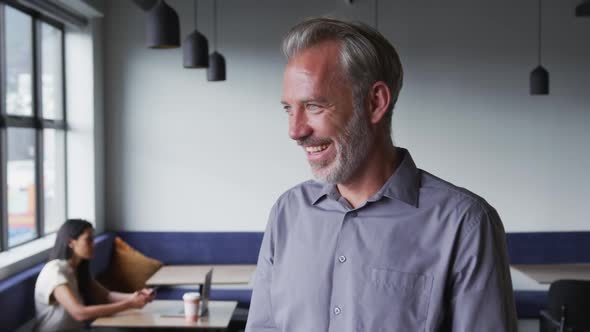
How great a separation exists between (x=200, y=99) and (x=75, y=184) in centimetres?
135

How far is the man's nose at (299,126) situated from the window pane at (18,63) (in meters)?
3.86

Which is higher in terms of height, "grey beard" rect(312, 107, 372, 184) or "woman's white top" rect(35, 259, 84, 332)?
"grey beard" rect(312, 107, 372, 184)

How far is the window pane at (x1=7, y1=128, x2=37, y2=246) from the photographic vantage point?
4742mm

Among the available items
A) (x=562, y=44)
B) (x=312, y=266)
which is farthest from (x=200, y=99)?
(x=312, y=266)

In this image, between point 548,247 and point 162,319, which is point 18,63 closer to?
point 162,319

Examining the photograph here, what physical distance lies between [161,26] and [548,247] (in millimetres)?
4452

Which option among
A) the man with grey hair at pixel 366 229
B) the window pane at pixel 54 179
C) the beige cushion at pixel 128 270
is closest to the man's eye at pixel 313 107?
the man with grey hair at pixel 366 229

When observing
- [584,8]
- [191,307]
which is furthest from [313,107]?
[584,8]

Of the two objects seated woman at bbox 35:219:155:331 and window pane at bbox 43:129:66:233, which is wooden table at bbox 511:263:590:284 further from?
window pane at bbox 43:129:66:233

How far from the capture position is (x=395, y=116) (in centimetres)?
612

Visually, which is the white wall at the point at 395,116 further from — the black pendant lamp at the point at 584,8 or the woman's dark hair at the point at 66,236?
the woman's dark hair at the point at 66,236

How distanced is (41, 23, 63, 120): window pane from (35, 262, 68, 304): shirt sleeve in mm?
1907

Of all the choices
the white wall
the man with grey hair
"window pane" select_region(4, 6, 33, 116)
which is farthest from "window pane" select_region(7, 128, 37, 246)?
the man with grey hair

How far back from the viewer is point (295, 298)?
1418mm
